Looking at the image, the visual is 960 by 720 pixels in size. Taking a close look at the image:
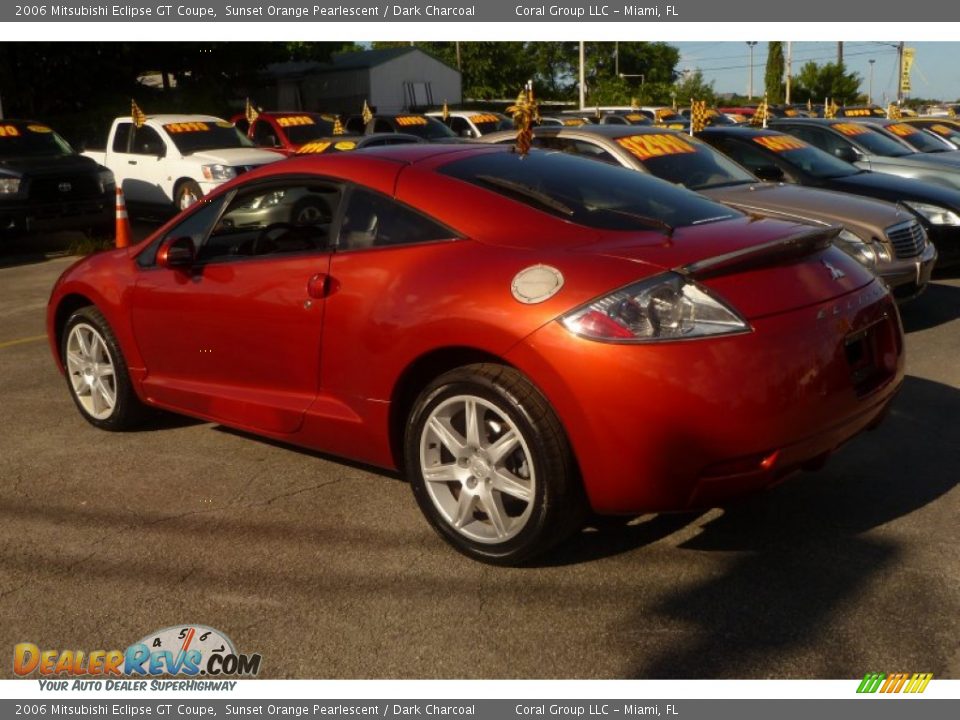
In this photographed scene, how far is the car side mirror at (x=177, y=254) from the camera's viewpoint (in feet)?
Result: 15.8

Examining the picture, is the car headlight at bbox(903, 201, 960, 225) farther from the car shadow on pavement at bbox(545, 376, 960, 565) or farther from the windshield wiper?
the windshield wiper

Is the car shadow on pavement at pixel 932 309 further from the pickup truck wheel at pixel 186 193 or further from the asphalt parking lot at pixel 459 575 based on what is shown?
the pickup truck wheel at pixel 186 193

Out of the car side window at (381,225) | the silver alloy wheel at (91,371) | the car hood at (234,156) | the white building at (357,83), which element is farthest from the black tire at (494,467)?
the white building at (357,83)

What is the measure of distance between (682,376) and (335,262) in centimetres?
157

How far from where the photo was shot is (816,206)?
7.86 m

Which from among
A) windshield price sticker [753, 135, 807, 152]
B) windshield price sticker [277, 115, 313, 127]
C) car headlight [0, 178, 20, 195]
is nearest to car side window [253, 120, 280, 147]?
windshield price sticker [277, 115, 313, 127]

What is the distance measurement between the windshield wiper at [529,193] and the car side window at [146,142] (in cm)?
1295

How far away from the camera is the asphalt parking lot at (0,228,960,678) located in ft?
10.5

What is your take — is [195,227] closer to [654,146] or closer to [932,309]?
[654,146]

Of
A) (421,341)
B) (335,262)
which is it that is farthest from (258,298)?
(421,341)

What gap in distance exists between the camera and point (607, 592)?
3.59m

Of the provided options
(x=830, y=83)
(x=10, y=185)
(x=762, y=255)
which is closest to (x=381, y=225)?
(x=762, y=255)

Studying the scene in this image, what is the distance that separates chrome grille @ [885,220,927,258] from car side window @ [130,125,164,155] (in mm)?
11590
